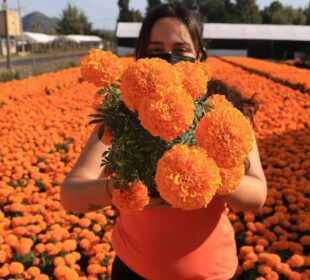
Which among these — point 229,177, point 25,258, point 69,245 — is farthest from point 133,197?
point 25,258

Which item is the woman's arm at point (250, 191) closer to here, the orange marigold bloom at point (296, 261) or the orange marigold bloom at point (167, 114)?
the orange marigold bloom at point (167, 114)

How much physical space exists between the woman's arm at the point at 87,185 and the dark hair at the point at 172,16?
0.48 meters

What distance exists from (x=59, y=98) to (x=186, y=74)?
10266 mm

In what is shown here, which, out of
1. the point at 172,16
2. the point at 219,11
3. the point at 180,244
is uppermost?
the point at 219,11

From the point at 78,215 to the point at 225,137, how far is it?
3.52 meters

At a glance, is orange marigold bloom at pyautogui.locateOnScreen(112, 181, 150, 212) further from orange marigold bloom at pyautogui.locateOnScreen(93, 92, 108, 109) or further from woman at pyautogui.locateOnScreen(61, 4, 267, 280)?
woman at pyautogui.locateOnScreen(61, 4, 267, 280)

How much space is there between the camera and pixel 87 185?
1.65 m

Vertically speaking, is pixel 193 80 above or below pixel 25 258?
above

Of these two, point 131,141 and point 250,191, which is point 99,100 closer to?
point 131,141

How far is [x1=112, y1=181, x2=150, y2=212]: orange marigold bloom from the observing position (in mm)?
1165

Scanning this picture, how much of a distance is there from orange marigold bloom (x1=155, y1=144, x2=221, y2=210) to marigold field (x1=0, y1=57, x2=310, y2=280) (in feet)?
3.47

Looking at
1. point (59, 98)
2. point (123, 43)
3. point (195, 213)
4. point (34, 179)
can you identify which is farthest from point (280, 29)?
point (195, 213)

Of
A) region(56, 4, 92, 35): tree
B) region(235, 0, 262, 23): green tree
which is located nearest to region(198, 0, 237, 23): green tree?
region(235, 0, 262, 23): green tree

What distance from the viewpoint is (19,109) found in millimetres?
8961
